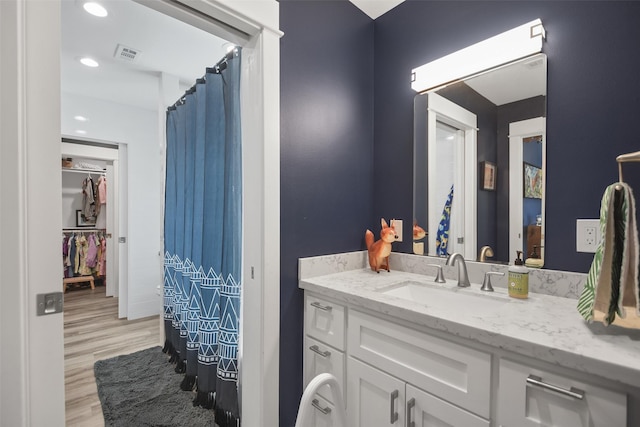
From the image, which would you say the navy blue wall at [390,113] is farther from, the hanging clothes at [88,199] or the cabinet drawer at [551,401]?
the hanging clothes at [88,199]

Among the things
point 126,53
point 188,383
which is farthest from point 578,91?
point 126,53

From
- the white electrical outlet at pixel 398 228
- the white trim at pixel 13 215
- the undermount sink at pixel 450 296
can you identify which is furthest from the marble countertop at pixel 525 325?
the white trim at pixel 13 215

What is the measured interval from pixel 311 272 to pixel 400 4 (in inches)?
62.8

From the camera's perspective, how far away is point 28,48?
2.87ft

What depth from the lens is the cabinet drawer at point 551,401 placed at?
2.26 feet

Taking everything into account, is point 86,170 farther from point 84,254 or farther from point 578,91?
point 578,91

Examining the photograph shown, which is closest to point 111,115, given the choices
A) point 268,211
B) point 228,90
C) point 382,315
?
point 228,90

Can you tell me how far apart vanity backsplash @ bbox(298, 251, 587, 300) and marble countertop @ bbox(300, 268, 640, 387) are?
0.04 m

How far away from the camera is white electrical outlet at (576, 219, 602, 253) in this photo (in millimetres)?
1110

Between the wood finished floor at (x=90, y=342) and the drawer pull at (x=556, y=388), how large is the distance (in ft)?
7.14

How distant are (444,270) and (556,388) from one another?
81cm

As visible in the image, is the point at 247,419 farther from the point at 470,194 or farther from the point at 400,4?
the point at 400,4

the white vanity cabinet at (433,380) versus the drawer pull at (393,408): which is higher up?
the white vanity cabinet at (433,380)

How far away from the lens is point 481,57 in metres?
1.42
